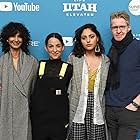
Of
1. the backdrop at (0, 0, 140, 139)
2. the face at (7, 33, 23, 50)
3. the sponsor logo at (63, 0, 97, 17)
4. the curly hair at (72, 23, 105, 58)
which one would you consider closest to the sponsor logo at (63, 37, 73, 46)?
the backdrop at (0, 0, 140, 139)

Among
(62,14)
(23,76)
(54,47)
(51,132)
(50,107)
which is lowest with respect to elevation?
(51,132)

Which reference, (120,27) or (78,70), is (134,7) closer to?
(120,27)

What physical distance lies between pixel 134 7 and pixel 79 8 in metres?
0.38

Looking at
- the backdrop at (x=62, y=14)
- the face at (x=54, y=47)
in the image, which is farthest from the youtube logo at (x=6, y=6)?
the face at (x=54, y=47)

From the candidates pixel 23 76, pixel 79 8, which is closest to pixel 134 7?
pixel 79 8

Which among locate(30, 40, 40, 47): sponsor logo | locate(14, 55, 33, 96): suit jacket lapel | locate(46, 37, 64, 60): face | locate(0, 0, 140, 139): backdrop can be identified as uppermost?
locate(0, 0, 140, 139): backdrop

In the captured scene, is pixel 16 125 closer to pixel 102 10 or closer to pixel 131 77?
pixel 131 77

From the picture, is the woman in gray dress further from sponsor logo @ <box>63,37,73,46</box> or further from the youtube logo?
the youtube logo

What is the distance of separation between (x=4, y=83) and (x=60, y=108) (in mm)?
366

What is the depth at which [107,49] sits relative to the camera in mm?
2496

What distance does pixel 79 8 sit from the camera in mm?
2457

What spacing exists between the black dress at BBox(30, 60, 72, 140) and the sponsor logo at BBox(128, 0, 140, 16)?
70 cm

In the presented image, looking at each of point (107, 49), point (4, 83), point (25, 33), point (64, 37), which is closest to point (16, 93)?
point (4, 83)

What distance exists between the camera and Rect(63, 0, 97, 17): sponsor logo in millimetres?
2451
